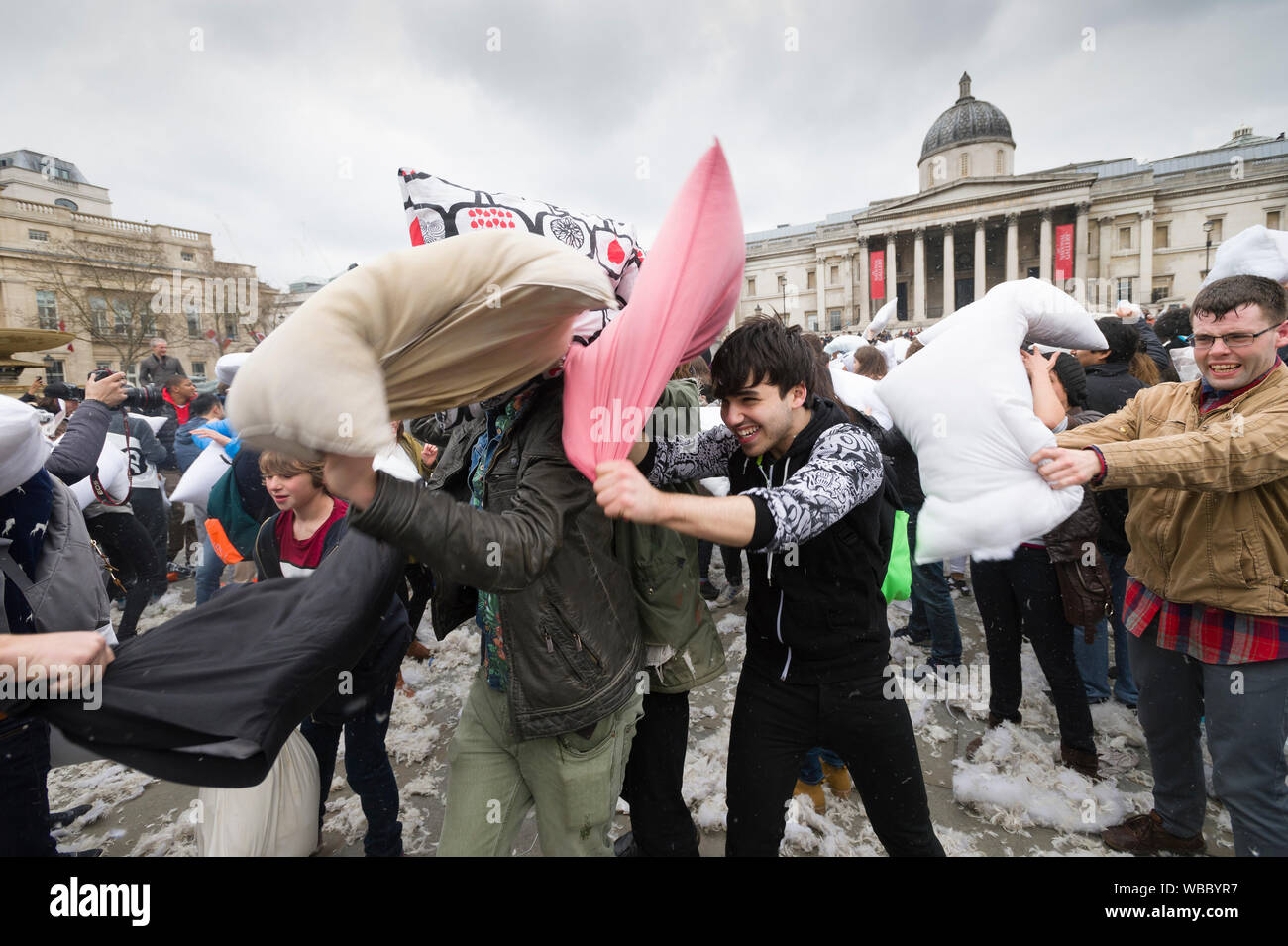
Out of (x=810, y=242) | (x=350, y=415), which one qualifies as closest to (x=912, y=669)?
(x=350, y=415)

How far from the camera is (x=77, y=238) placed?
26531 mm

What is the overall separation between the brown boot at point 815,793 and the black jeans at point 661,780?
3.24 feet

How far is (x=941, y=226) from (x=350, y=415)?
54.2 meters

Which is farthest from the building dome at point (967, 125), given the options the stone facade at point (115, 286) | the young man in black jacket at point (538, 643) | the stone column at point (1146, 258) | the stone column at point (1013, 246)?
the young man in black jacket at point (538, 643)

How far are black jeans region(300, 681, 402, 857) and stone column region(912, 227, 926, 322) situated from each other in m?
52.5

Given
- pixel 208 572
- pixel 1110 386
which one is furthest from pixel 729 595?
pixel 208 572

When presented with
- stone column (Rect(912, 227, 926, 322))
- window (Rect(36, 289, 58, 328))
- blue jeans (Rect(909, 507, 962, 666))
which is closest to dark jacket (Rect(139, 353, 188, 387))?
blue jeans (Rect(909, 507, 962, 666))

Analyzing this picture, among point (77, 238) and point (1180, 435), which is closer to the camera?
point (1180, 435)

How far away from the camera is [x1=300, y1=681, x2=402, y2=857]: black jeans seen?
243cm

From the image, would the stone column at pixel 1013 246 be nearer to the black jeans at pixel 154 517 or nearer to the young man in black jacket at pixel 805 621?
the young man in black jacket at pixel 805 621

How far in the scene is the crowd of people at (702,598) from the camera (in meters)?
1.51

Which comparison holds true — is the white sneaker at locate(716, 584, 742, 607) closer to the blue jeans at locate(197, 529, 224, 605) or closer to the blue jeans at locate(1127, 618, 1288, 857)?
the blue jeans at locate(1127, 618, 1288, 857)
